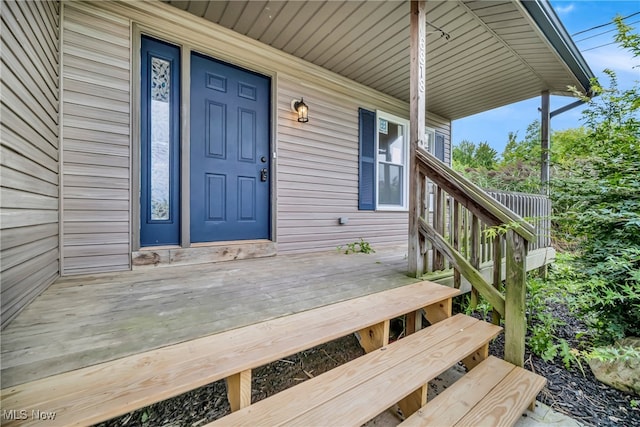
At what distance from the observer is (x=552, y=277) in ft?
7.98

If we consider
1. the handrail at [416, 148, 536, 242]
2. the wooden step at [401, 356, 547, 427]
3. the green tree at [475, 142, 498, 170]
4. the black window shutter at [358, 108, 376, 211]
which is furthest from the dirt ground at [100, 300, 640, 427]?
the green tree at [475, 142, 498, 170]

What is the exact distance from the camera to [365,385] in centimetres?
115

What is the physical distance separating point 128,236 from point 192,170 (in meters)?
0.83

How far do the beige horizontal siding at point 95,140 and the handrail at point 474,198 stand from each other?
258 centimetres

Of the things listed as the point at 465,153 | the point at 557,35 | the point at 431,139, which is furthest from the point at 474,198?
the point at 465,153

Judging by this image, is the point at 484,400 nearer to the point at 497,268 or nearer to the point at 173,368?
the point at 497,268

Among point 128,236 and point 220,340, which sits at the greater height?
point 128,236

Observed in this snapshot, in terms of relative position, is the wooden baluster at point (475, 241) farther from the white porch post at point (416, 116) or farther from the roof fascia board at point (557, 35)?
the roof fascia board at point (557, 35)

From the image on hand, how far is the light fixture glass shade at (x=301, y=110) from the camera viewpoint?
132 inches

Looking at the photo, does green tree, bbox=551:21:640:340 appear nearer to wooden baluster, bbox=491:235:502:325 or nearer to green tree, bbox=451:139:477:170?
wooden baluster, bbox=491:235:502:325

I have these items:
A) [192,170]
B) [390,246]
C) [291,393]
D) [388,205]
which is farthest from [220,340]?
[388,205]

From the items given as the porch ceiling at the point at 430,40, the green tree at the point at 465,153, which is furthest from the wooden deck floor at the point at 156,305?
the green tree at the point at 465,153

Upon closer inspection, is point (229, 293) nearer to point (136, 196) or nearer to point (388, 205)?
point (136, 196)

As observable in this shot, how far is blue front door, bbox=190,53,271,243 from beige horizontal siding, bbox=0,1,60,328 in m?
1.01
